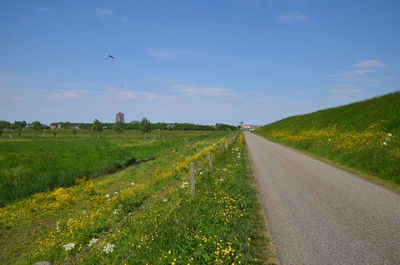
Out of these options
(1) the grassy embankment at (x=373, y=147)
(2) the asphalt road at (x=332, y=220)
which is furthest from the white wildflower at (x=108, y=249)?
(1) the grassy embankment at (x=373, y=147)

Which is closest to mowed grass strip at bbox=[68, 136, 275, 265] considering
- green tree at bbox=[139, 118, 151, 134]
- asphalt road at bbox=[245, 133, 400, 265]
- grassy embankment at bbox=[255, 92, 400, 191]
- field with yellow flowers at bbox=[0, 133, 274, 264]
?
field with yellow flowers at bbox=[0, 133, 274, 264]

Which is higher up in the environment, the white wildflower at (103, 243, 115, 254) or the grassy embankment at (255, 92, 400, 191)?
the grassy embankment at (255, 92, 400, 191)

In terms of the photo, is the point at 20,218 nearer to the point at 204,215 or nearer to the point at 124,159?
the point at 204,215

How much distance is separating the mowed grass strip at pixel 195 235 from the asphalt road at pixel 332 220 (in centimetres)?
62

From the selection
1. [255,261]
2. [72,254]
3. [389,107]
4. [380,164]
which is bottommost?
[72,254]

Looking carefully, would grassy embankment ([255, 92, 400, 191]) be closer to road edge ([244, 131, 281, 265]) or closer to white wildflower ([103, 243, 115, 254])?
road edge ([244, 131, 281, 265])

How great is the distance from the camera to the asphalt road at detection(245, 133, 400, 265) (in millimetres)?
5016

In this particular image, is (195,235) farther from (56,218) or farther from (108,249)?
(56,218)

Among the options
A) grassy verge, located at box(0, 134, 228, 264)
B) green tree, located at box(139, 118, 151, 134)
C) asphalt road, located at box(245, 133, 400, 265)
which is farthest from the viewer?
green tree, located at box(139, 118, 151, 134)

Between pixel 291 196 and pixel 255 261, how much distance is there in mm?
4969

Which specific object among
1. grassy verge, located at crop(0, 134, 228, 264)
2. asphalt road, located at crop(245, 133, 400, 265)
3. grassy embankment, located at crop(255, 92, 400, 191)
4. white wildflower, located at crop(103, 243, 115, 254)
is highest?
grassy embankment, located at crop(255, 92, 400, 191)

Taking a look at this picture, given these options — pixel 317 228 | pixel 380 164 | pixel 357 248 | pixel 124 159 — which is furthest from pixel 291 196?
pixel 124 159

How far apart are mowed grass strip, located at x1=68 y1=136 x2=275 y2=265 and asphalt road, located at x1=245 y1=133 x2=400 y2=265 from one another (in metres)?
0.62

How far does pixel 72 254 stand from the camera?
732cm
